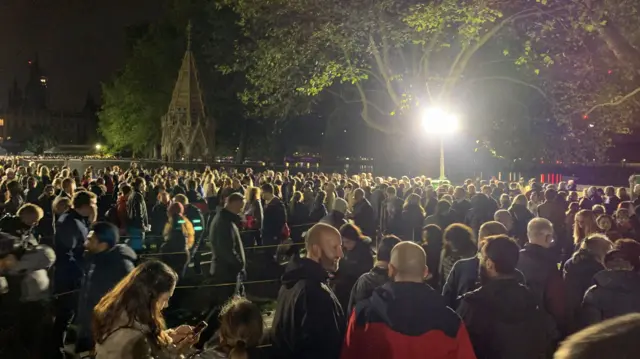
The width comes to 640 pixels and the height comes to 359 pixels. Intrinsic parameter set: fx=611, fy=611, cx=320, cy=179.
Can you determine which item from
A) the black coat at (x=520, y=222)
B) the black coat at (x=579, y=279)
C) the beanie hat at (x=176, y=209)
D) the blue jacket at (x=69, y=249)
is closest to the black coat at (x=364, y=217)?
the black coat at (x=520, y=222)

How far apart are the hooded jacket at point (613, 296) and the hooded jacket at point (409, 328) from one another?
203 centimetres

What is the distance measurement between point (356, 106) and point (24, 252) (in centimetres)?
3422

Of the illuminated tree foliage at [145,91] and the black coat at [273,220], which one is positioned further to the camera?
the illuminated tree foliage at [145,91]

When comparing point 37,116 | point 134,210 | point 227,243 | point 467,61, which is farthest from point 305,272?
point 37,116

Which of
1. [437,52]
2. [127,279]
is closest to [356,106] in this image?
[437,52]

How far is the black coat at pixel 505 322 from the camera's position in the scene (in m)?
4.23

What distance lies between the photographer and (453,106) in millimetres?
28188

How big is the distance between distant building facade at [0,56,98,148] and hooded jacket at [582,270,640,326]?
159799mm

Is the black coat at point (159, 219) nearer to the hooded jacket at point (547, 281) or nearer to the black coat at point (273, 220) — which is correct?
the black coat at point (273, 220)

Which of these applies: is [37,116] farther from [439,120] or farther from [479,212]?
[479,212]

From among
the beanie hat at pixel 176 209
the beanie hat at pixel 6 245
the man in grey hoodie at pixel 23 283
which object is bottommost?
the man in grey hoodie at pixel 23 283

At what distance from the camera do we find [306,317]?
4.21 metres

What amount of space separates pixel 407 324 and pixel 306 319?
A: 0.85 meters

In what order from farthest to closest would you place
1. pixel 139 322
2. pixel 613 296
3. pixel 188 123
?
pixel 188 123, pixel 613 296, pixel 139 322
